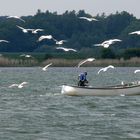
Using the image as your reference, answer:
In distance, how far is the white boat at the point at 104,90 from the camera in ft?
178

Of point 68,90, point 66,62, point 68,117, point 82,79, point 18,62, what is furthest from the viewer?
point 18,62

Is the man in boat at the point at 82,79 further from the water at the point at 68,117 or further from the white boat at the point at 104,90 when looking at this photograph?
the water at the point at 68,117

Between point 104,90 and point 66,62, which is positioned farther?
point 66,62

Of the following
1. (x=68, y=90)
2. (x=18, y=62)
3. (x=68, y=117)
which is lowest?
(x=68, y=117)

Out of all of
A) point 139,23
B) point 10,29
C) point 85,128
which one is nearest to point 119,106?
point 85,128

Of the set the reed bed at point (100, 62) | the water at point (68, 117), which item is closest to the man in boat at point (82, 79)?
the water at point (68, 117)

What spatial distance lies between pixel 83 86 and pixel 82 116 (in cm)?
1149

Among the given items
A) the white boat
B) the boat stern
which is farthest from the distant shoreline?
the white boat

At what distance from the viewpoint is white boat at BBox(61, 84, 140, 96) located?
54344mm

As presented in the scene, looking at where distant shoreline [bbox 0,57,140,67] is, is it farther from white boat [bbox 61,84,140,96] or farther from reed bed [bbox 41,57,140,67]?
white boat [bbox 61,84,140,96]

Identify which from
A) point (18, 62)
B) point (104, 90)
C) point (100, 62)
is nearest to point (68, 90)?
point (104, 90)

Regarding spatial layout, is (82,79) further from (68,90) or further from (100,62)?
(100,62)

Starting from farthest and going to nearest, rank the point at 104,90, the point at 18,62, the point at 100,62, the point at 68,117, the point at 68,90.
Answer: the point at 18,62
the point at 100,62
the point at 68,90
the point at 104,90
the point at 68,117

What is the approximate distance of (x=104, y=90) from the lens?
54.4 metres
